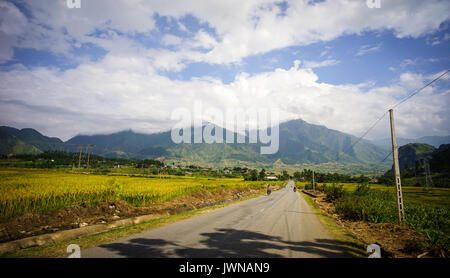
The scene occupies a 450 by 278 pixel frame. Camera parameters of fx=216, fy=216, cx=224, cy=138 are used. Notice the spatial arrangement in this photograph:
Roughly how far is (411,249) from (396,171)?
4.34 m

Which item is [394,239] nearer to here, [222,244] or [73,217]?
[222,244]

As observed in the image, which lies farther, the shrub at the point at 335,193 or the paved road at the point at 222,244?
the shrub at the point at 335,193

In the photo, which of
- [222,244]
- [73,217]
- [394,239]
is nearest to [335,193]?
[394,239]

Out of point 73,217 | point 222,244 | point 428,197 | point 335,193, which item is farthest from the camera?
point 428,197

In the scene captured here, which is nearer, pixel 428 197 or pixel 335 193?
pixel 335 193

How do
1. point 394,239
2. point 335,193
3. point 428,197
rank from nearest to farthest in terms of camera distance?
1. point 394,239
2. point 335,193
3. point 428,197

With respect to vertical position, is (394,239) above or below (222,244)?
below

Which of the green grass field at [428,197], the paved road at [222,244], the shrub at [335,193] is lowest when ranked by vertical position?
the green grass field at [428,197]

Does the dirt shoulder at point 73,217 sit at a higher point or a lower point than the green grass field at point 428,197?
higher

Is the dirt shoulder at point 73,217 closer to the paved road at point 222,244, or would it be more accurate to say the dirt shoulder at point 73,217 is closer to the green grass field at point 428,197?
the paved road at point 222,244

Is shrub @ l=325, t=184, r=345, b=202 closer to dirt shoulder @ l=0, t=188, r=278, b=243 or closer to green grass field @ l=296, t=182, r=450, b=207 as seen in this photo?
green grass field @ l=296, t=182, r=450, b=207


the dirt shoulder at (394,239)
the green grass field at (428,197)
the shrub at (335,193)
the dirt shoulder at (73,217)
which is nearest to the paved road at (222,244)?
the dirt shoulder at (394,239)
